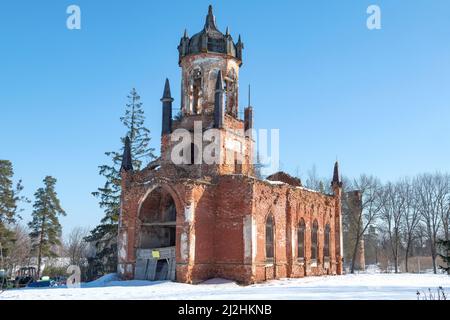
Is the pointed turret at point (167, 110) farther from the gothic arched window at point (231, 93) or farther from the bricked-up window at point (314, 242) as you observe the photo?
the bricked-up window at point (314, 242)

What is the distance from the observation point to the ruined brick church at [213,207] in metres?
25.9

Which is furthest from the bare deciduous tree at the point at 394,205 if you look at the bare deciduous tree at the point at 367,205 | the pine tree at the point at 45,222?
the pine tree at the point at 45,222

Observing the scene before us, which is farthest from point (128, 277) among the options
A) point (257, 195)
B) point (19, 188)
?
point (19, 188)

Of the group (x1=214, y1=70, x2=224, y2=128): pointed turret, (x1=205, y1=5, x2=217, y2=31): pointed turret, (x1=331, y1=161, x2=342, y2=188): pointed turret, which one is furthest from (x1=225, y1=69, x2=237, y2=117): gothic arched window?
(x1=331, y1=161, x2=342, y2=188): pointed turret

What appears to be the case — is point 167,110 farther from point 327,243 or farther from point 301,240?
point 327,243

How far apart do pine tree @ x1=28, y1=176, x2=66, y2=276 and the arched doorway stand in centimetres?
2120

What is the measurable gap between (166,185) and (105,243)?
61.7ft

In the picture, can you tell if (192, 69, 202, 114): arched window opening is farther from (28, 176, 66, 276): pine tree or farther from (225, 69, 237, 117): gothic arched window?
(28, 176, 66, 276): pine tree

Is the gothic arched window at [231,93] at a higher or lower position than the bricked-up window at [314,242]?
higher

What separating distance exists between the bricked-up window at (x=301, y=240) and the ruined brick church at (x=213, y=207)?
6 cm

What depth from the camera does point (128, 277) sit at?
2705 centimetres

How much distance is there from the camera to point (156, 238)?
29.1 m
